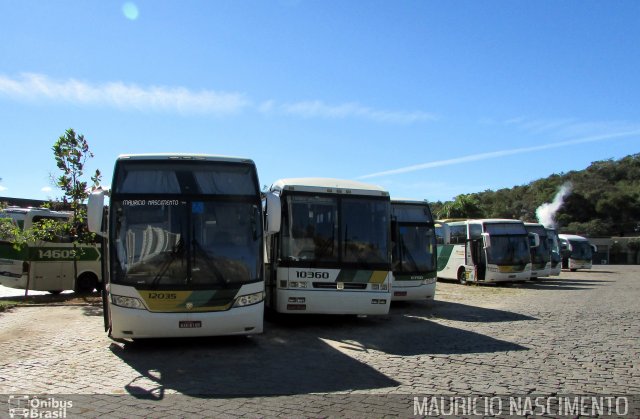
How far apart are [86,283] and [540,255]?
23.4m

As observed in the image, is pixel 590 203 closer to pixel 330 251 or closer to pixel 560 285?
pixel 560 285

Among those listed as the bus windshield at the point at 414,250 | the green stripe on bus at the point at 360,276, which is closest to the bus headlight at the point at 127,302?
the green stripe on bus at the point at 360,276

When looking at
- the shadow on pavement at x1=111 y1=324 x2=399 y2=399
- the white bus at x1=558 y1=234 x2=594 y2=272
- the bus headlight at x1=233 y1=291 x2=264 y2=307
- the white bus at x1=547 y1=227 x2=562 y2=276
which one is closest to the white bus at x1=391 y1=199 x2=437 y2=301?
the shadow on pavement at x1=111 y1=324 x2=399 y2=399

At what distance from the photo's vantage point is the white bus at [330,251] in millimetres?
11539

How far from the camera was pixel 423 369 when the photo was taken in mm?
7941

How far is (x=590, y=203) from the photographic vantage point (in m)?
88.3

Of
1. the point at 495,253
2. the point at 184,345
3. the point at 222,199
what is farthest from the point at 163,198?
the point at 495,253

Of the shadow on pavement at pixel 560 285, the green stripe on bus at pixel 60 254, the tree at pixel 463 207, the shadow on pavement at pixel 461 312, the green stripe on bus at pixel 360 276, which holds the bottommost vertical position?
the shadow on pavement at pixel 560 285

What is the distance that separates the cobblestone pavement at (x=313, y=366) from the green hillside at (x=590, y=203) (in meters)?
70.9

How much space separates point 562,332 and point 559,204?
85.7 metres

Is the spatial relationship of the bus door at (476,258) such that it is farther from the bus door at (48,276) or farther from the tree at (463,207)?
the tree at (463,207)

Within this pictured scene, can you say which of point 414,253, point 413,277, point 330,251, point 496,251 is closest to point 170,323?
point 330,251

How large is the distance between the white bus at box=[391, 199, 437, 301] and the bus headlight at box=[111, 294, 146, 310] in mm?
8276

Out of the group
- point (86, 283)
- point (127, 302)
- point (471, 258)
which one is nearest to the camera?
point (127, 302)
